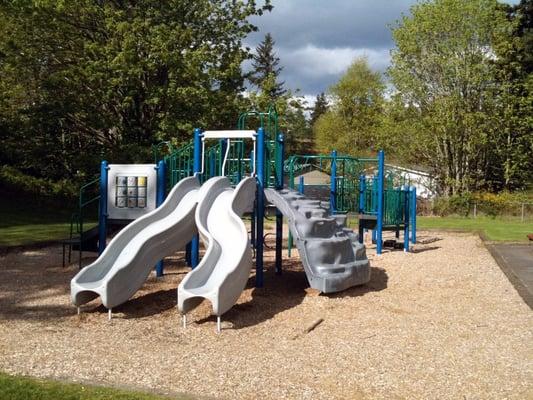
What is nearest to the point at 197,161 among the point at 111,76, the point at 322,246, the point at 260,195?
the point at 260,195

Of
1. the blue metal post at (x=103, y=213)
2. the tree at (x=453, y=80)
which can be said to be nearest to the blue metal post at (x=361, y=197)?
the blue metal post at (x=103, y=213)

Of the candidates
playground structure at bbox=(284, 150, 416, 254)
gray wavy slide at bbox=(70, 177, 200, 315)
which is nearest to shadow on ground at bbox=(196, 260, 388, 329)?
gray wavy slide at bbox=(70, 177, 200, 315)

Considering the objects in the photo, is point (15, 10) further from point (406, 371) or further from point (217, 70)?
point (406, 371)

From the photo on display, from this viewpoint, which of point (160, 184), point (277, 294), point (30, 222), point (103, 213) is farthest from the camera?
point (30, 222)

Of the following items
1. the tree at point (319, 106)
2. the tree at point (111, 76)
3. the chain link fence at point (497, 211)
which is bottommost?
the chain link fence at point (497, 211)

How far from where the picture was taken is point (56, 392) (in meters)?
4.71

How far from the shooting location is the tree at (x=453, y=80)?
3612cm

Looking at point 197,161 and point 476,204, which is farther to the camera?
point 476,204

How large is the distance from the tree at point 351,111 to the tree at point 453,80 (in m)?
18.8

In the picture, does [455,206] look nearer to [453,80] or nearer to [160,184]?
[453,80]

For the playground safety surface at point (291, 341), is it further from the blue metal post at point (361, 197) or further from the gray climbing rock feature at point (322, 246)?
the blue metal post at point (361, 197)

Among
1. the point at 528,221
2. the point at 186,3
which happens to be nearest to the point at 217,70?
the point at 186,3

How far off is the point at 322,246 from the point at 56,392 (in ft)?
15.9

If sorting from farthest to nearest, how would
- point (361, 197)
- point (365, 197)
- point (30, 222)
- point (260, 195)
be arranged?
point (30, 222) < point (365, 197) < point (361, 197) < point (260, 195)
